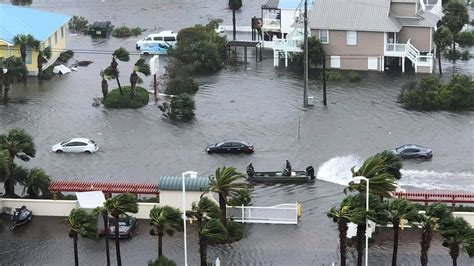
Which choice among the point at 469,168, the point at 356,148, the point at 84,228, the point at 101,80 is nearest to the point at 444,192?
the point at 469,168

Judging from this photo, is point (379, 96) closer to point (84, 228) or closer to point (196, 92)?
point (196, 92)

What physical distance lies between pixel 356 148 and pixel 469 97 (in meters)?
10.6

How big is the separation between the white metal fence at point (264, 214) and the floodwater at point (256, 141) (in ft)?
1.52

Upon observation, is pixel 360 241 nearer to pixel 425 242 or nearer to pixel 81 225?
pixel 425 242

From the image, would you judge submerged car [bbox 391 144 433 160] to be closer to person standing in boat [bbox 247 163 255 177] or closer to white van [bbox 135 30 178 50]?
person standing in boat [bbox 247 163 255 177]

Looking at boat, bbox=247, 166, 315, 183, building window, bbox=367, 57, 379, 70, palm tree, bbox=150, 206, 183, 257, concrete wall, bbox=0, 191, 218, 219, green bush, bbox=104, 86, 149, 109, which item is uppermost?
building window, bbox=367, 57, 379, 70

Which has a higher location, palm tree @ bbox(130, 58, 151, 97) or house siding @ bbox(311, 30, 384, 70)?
house siding @ bbox(311, 30, 384, 70)

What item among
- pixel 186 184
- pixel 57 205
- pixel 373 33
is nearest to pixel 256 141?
pixel 186 184

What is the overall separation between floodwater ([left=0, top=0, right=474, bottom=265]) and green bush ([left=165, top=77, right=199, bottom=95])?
1071mm

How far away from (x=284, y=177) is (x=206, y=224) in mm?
11955

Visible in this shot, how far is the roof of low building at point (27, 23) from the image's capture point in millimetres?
69188

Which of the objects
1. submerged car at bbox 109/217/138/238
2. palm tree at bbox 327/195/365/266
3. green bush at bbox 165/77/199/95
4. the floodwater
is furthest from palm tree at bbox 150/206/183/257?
green bush at bbox 165/77/199/95

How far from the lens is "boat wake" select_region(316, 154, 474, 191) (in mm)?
48062

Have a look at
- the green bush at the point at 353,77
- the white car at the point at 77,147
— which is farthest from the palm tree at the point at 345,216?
the green bush at the point at 353,77
